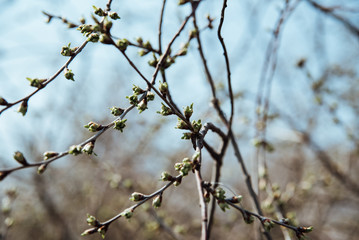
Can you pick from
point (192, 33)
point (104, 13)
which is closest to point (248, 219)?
point (104, 13)

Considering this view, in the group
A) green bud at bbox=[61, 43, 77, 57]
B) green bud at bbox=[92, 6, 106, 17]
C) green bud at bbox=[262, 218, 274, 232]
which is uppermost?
green bud at bbox=[92, 6, 106, 17]

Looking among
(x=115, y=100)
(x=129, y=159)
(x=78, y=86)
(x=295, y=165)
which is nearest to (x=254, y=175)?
(x=295, y=165)

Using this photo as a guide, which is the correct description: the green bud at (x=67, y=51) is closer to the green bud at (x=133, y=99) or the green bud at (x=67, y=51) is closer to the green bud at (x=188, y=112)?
the green bud at (x=133, y=99)

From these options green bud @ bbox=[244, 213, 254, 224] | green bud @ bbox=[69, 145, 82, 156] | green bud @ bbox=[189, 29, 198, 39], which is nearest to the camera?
green bud @ bbox=[69, 145, 82, 156]

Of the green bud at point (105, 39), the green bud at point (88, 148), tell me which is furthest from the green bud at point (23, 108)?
the green bud at point (105, 39)

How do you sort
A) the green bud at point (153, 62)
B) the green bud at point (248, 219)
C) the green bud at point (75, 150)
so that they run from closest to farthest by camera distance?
the green bud at point (75, 150) < the green bud at point (248, 219) < the green bud at point (153, 62)

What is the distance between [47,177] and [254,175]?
16.6ft

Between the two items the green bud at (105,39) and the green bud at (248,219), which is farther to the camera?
the green bud at (248,219)

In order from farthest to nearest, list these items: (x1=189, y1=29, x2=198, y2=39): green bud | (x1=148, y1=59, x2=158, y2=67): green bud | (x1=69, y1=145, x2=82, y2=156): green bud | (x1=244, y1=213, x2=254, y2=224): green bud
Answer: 1. (x1=189, y1=29, x2=198, y2=39): green bud
2. (x1=148, y1=59, x2=158, y2=67): green bud
3. (x1=244, y1=213, x2=254, y2=224): green bud
4. (x1=69, y1=145, x2=82, y2=156): green bud

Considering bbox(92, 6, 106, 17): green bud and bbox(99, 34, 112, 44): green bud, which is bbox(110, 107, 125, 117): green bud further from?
bbox(92, 6, 106, 17): green bud

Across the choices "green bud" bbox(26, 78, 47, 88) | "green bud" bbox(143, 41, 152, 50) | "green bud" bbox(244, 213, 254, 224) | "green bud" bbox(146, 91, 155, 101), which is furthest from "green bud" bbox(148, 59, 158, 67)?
"green bud" bbox(244, 213, 254, 224)

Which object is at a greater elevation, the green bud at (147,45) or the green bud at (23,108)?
the green bud at (147,45)

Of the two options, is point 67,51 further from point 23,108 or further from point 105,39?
point 23,108

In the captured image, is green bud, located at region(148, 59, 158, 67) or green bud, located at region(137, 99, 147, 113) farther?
green bud, located at region(148, 59, 158, 67)
